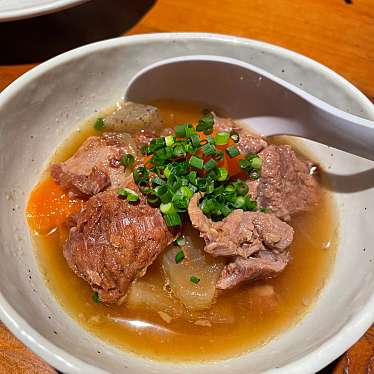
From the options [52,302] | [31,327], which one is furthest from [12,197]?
[31,327]

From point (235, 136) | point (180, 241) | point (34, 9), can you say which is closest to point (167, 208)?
point (180, 241)

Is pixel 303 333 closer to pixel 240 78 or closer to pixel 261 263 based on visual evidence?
pixel 261 263

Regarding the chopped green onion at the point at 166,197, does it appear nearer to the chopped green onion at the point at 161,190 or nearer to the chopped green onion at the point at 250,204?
Result: the chopped green onion at the point at 161,190

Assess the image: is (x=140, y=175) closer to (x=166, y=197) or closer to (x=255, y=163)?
(x=166, y=197)

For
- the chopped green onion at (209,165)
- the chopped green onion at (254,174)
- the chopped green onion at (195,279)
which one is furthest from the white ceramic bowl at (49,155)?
the chopped green onion at (209,165)

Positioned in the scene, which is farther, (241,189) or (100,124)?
(100,124)
